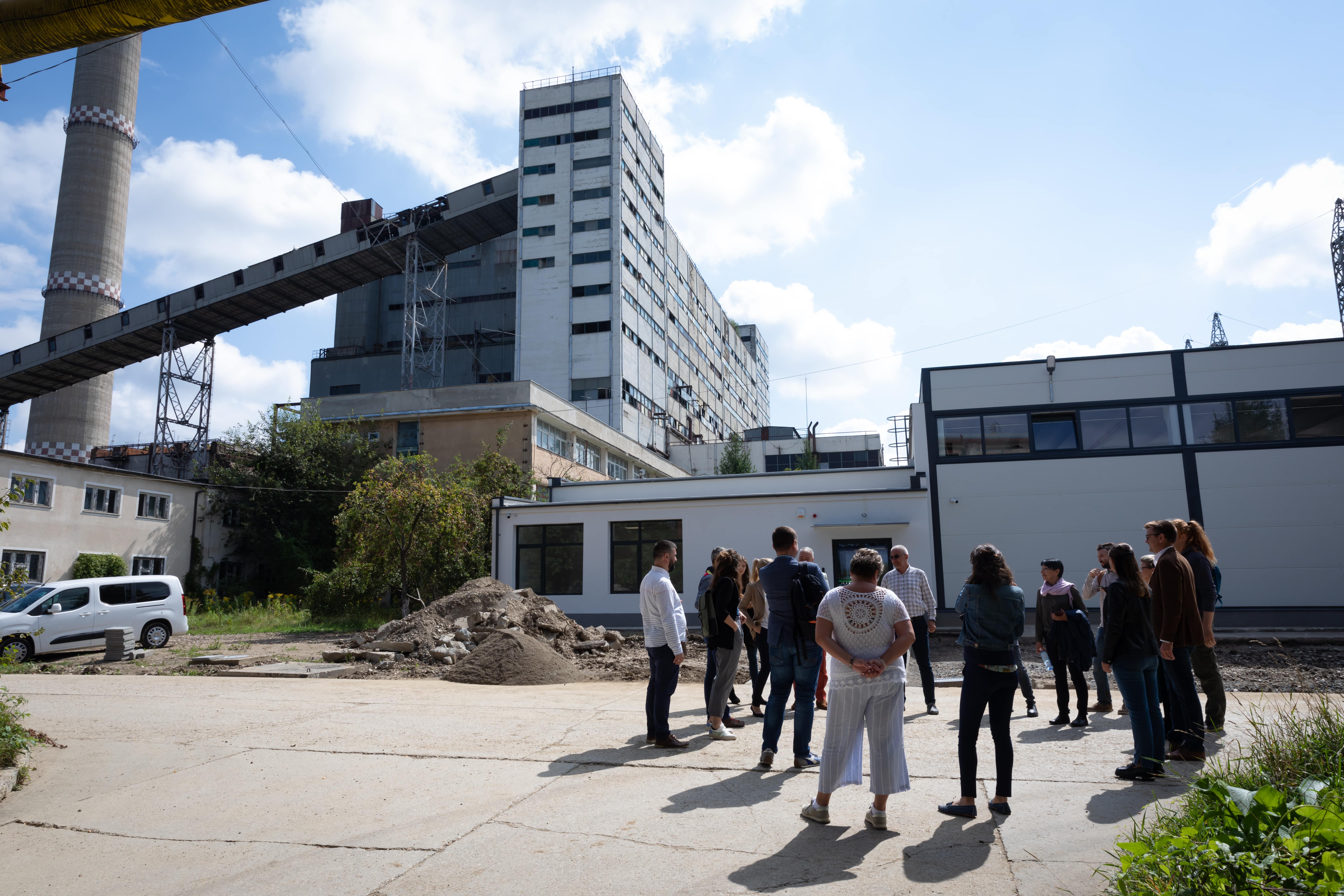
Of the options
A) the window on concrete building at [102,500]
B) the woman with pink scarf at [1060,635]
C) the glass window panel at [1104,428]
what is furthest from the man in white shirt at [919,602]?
the window on concrete building at [102,500]

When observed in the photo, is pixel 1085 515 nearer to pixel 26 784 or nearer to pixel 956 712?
pixel 956 712

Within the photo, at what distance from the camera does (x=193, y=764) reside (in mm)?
6875

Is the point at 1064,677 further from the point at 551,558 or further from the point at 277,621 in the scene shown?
the point at 277,621

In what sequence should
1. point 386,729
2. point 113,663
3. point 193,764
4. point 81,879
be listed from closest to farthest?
point 81,879
point 193,764
point 386,729
point 113,663

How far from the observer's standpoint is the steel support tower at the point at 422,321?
4578cm

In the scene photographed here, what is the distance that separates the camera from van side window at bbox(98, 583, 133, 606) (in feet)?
60.1

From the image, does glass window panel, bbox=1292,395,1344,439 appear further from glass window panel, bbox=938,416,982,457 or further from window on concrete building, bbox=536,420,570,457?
window on concrete building, bbox=536,420,570,457

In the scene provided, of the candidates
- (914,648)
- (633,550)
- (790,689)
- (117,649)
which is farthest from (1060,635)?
(117,649)

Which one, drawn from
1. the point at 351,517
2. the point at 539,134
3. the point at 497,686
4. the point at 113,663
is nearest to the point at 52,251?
the point at 539,134

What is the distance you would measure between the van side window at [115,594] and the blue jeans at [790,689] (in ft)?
59.8

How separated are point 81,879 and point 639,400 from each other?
5102cm

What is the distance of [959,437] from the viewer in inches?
893

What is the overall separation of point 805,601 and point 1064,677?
348 cm

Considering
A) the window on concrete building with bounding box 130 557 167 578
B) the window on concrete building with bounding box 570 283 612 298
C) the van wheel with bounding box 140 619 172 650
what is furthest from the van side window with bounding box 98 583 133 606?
the window on concrete building with bounding box 570 283 612 298
